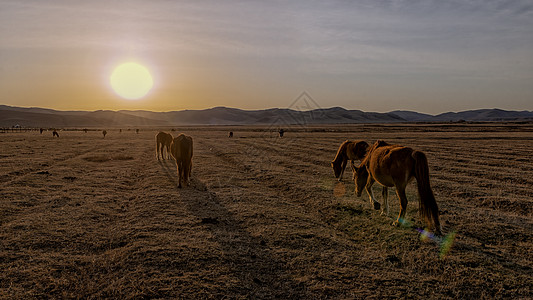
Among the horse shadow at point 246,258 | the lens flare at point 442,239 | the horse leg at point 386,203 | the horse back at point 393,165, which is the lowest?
the horse shadow at point 246,258

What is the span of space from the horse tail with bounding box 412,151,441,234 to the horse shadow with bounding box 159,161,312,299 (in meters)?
3.96

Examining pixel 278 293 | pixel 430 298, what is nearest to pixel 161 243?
pixel 278 293

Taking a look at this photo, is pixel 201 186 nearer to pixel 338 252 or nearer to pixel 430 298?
pixel 338 252

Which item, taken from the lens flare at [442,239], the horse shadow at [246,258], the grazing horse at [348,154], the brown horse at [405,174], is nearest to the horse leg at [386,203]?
the brown horse at [405,174]

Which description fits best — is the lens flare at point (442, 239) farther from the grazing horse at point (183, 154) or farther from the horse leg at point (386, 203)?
the grazing horse at point (183, 154)

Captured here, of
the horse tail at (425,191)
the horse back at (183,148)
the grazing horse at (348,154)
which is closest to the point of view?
the horse tail at (425,191)

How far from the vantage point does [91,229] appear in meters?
7.94

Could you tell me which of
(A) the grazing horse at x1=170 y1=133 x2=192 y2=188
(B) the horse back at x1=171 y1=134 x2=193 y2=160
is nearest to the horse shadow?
(A) the grazing horse at x1=170 y1=133 x2=192 y2=188

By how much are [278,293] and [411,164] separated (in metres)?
4.70

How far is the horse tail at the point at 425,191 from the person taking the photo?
7.22m

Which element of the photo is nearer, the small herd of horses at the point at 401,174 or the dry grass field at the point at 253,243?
the dry grass field at the point at 253,243

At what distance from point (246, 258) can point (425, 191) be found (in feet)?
15.2

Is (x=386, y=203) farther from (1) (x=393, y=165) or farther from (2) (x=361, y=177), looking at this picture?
(1) (x=393, y=165)

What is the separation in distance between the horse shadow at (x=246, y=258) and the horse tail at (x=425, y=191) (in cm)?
396
